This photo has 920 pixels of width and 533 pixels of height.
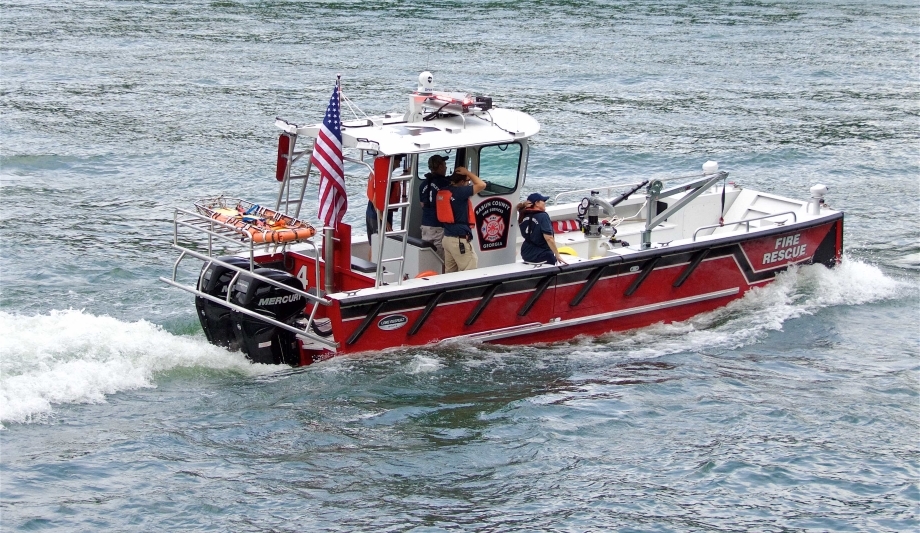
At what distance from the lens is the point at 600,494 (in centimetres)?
989

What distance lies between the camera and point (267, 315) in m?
11.7

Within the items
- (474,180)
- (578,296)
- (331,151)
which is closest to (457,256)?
(474,180)

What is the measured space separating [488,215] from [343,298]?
212 centimetres

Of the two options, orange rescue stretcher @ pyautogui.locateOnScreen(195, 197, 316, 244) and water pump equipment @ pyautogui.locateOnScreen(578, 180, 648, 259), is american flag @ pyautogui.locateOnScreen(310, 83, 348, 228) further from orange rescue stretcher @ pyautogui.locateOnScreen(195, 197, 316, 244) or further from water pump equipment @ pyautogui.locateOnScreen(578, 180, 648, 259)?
water pump equipment @ pyautogui.locateOnScreen(578, 180, 648, 259)

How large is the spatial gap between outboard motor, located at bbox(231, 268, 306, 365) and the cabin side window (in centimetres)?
235

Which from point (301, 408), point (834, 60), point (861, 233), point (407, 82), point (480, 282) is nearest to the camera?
point (301, 408)

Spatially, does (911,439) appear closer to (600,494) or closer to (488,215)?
(600,494)

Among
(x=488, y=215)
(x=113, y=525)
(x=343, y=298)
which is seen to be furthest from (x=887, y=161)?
(x=113, y=525)

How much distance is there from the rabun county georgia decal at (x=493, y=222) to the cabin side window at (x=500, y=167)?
5.1 inches

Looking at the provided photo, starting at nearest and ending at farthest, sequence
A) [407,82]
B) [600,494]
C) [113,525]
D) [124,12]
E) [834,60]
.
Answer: [113,525]
[600,494]
[407,82]
[834,60]
[124,12]

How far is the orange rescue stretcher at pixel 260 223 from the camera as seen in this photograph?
11.3m

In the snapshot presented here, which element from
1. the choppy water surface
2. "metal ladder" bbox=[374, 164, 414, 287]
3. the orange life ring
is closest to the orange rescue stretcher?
the orange life ring

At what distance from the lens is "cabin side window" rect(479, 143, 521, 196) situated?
499 inches

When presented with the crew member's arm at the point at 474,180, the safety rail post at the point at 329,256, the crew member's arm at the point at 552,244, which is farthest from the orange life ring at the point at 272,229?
the crew member's arm at the point at 552,244
